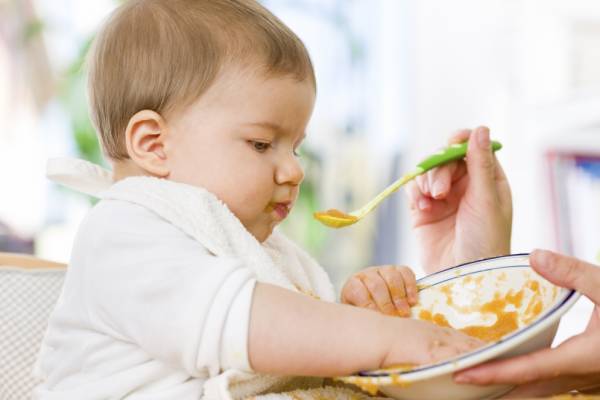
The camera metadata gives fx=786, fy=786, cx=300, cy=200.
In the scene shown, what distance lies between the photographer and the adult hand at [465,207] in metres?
1.18

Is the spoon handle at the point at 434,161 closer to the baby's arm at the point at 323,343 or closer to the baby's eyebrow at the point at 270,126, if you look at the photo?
the baby's eyebrow at the point at 270,126

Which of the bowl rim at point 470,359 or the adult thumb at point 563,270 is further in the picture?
the adult thumb at point 563,270

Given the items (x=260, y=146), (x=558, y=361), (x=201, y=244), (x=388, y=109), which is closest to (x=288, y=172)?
(x=260, y=146)

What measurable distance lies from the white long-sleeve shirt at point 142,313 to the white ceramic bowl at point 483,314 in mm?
137

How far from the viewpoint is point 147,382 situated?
82 cm

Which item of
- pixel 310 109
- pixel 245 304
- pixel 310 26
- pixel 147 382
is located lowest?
pixel 147 382

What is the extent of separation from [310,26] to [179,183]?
102 inches

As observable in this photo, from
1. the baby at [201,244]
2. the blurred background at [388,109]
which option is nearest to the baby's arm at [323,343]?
the baby at [201,244]

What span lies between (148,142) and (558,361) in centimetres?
51

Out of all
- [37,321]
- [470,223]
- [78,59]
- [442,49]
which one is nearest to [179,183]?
[37,321]

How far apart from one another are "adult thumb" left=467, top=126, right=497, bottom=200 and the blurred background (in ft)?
5.20

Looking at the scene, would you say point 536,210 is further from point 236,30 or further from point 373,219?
point 236,30

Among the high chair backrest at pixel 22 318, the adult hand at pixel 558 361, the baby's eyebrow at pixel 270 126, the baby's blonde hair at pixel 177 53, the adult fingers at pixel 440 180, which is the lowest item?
the high chair backrest at pixel 22 318

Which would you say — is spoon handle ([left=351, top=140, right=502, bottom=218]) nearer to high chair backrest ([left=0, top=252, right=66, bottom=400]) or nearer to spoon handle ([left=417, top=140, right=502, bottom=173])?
spoon handle ([left=417, top=140, right=502, bottom=173])
